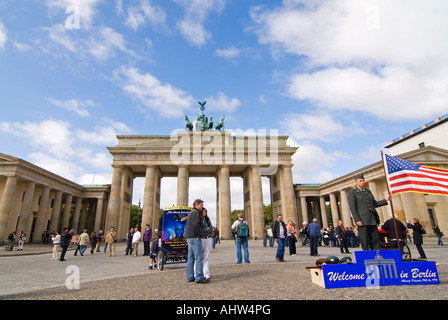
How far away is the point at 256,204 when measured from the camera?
3991 centimetres

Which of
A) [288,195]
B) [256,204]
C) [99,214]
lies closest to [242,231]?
[256,204]

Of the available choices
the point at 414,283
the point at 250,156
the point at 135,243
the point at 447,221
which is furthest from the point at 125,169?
the point at 447,221

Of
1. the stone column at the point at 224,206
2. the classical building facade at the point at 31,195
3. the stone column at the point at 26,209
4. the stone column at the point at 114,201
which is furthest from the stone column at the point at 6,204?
the stone column at the point at 224,206

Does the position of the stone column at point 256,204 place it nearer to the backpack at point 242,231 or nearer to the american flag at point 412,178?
the backpack at point 242,231

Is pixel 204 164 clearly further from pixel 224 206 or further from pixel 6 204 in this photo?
pixel 6 204

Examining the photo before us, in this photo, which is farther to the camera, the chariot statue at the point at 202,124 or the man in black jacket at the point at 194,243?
the chariot statue at the point at 202,124

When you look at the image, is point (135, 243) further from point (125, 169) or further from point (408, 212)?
point (408, 212)

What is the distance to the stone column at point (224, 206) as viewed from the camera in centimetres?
3847

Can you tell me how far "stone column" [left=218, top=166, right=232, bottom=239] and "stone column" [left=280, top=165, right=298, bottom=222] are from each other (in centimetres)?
903

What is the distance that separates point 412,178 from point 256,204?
3282 centimetres

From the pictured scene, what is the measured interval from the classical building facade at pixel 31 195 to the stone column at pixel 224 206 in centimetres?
2350

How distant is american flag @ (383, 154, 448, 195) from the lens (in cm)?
766

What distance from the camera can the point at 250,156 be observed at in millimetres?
42469
